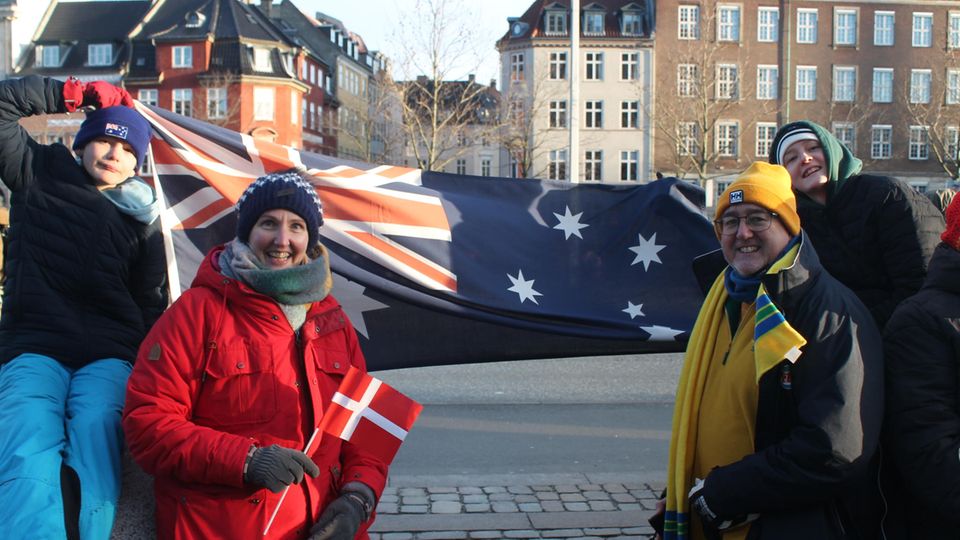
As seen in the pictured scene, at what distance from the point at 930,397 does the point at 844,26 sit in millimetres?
64738

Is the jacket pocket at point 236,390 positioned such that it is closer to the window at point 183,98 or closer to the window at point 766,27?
the window at point 183,98

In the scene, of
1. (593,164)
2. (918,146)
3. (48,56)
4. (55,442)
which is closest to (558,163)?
(593,164)

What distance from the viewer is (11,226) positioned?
11.6 ft

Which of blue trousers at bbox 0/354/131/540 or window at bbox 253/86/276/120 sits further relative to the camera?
window at bbox 253/86/276/120

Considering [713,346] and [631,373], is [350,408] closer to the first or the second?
[713,346]

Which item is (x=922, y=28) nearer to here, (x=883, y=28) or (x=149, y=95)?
(x=883, y=28)

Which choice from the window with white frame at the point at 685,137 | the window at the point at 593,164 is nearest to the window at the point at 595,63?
the window at the point at 593,164

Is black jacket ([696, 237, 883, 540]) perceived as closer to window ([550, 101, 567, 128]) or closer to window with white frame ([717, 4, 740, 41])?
window ([550, 101, 567, 128])

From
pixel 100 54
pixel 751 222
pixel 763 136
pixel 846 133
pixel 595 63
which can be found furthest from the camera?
pixel 595 63

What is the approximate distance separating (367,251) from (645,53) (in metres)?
59.5

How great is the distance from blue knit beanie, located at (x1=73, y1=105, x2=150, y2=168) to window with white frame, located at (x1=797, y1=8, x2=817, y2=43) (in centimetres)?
6277

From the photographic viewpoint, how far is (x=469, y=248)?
526cm

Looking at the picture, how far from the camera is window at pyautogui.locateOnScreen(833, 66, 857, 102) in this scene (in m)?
59.8

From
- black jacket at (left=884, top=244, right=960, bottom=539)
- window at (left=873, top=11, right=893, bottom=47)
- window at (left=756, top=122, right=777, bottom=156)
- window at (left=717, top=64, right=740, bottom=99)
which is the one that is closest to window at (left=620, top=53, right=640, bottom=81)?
window at (left=717, top=64, right=740, bottom=99)
